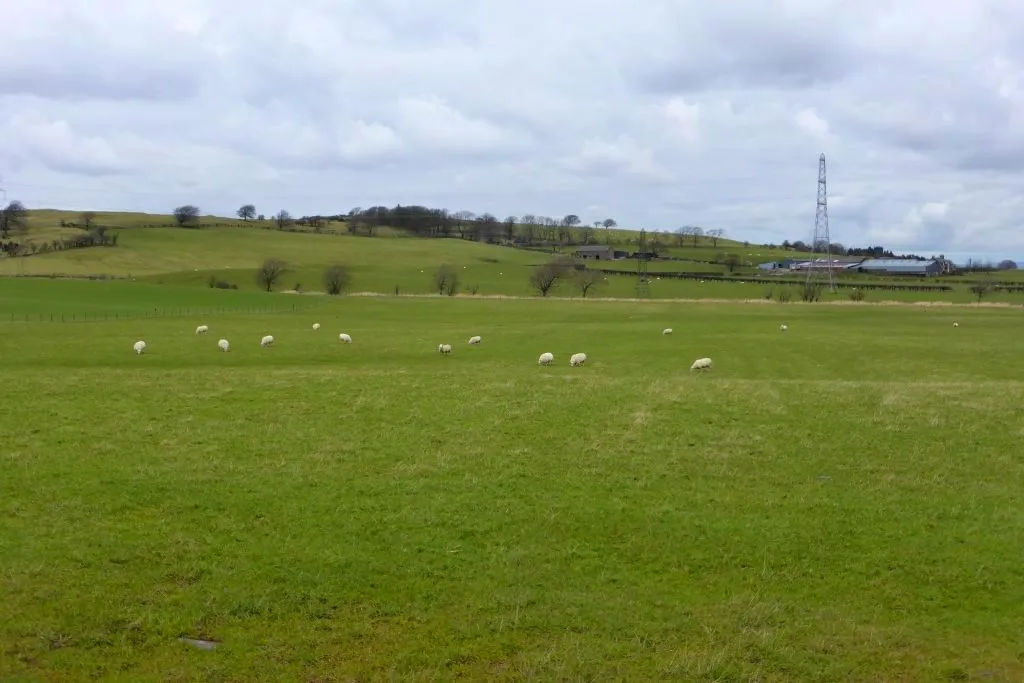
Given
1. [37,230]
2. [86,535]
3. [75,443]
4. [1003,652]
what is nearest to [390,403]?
[75,443]

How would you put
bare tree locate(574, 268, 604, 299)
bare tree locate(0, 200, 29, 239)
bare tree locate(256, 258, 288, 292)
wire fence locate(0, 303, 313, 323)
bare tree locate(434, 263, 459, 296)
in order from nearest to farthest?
wire fence locate(0, 303, 313, 323) → bare tree locate(434, 263, 459, 296) → bare tree locate(574, 268, 604, 299) → bare tree locate(256, 258, 288, 292) → bare tree locate(0, 200, 29, 239)

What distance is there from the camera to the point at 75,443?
59.5 feet

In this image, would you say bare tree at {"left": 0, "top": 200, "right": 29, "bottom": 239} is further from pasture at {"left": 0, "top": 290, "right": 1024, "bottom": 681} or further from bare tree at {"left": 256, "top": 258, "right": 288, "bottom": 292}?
pasture at {"left": 0, "top": 290, "right": 1024, "bottom": 681}

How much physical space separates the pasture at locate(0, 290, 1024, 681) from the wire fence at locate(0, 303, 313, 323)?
46087 millimetres

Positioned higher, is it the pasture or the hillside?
the hillside

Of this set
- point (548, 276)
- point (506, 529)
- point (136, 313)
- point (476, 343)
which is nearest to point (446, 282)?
point (548, 276)

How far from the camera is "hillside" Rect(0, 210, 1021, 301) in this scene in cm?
13562

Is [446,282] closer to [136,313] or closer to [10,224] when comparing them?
[136,313]

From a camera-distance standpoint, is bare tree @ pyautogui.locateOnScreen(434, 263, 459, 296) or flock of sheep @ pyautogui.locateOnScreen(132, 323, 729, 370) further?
bare tree @ pyautogui.locateOnScreen(434, 263, 459, 296)

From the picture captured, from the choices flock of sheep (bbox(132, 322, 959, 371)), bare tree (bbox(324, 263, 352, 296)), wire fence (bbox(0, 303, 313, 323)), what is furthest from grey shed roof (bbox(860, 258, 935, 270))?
flock of sheep (bbox(132, 322, 959, 371))

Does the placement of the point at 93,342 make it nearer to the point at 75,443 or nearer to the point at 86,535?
the point at 75,443

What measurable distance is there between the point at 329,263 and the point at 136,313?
290 ft

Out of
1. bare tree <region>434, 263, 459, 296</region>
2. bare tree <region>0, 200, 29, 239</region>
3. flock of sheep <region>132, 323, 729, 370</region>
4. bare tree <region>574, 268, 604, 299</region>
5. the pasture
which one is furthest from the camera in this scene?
bare tree <region>0, 200, 29, 239</region>

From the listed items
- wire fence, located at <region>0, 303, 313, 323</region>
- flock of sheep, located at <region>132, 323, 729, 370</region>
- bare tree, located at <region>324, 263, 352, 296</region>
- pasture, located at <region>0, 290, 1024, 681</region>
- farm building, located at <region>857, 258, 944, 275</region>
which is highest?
farm building, located at <region>857, 258, 944, 275</region>
